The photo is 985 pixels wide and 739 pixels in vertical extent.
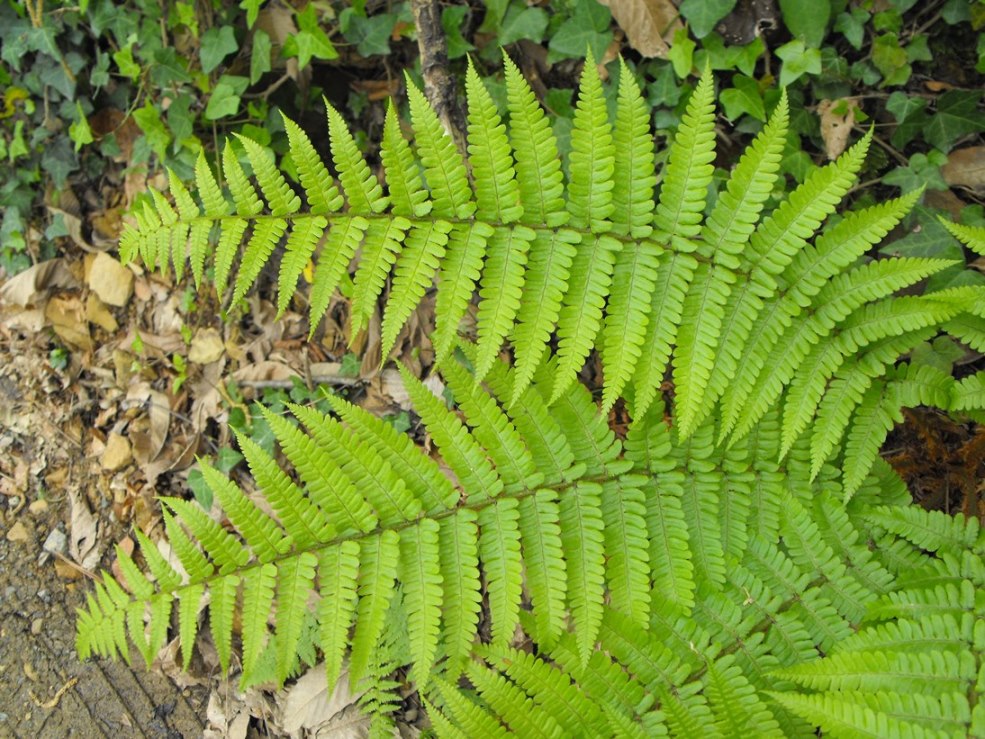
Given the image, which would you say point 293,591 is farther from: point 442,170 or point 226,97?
point 226,97

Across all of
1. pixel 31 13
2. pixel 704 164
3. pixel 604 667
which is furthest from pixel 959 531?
pixel 31 13

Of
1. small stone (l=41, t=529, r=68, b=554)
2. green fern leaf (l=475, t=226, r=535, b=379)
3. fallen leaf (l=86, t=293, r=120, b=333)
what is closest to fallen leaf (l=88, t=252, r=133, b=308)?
fallen leaf (l=86, t=293, r=120, b=333)

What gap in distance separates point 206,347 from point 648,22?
9.53 feet

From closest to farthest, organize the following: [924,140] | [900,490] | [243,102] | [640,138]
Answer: [640,138] < [900,490] < [924,140] < [243,102]

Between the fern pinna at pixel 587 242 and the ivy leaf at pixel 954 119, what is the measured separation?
3.03ft

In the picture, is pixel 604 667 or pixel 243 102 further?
pixel 243 102

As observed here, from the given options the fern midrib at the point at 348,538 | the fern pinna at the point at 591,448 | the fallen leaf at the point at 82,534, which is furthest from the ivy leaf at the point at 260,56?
the fallen leaf at the point at 82,534

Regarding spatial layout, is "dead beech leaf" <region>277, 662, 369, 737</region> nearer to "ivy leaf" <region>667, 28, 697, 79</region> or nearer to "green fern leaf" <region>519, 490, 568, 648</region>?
"green fern leaf" <region>519, 490, 568, 648</region>

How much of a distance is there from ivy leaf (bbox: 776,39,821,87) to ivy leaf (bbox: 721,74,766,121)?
0.14 metres

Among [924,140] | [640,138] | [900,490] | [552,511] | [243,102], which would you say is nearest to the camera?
[640,138]

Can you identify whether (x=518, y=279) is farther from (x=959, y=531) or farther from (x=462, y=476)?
(x=959, y=531)

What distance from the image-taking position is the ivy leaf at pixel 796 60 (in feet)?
9.58

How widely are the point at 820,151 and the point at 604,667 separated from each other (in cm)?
228

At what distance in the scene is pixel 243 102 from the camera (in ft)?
12.9
